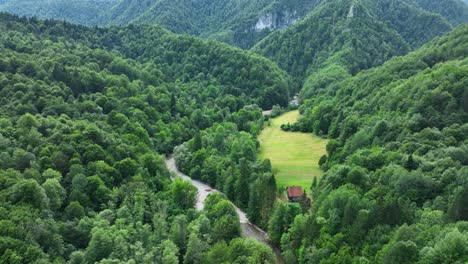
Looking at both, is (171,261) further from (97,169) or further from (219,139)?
(219,139)

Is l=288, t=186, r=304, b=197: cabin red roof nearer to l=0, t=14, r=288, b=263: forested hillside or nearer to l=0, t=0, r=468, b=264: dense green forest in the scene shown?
l=0, t=0, r=468, b=264: dense green forest

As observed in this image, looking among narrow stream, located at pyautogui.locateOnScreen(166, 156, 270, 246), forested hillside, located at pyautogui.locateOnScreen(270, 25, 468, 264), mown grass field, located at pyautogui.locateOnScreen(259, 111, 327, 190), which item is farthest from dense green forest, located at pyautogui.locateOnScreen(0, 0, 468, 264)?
mown grass field, located at pyautogui.locateOnScreen(259, 111, 327, 190)

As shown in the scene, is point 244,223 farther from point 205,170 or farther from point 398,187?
point 398,187

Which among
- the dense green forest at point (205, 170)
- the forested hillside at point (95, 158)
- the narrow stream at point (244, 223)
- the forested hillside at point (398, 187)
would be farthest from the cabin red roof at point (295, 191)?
the narrow stream at point (244, 223)

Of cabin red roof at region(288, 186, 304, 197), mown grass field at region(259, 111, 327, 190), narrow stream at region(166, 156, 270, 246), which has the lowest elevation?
narrow stream at region(166, 156, 270, 246)

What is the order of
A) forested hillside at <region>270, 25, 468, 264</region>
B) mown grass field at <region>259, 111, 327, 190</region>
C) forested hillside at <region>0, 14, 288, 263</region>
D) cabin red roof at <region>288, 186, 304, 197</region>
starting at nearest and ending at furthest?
forested hillside at <region>270, 25, 468, 264</region>, forested hillside at <region>0, 14, 288, 263</region>, cabin red roof at <region>288, 186, 304, 197</region>, mown grass field at <region>259, 111, 327, 190</region>

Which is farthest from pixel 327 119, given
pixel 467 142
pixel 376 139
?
pixel 467 142
